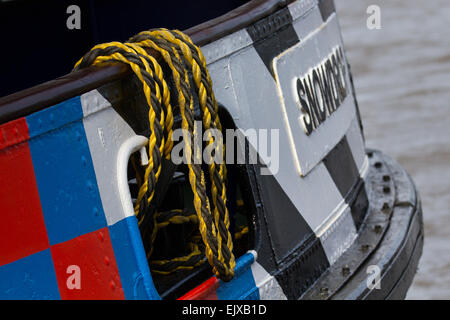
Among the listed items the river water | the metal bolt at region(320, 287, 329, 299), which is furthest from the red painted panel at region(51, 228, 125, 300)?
the river water

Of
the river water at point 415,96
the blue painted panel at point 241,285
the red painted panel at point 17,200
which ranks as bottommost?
the river water at point 415,96

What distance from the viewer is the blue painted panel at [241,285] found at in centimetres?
253

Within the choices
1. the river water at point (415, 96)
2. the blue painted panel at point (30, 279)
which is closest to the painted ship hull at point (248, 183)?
the blue painted panel at point (30, 279)

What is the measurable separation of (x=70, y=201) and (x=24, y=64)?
2.82 ft

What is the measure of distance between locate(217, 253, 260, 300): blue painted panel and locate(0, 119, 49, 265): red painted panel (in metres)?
0.66

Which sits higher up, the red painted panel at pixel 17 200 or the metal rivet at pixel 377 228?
the red painted panel at pixel 17 200

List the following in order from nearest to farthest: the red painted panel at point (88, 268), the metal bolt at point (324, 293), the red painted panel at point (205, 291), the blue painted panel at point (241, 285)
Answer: the red painted panel at point (88, 268) < the red painted panel at point (205, 291) < the blue painted panel at point (241, 285) < the metal bolt at point (324, 293)

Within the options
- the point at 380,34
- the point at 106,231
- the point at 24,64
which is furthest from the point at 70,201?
the point at 380,34

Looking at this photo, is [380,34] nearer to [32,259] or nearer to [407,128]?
[407,128]

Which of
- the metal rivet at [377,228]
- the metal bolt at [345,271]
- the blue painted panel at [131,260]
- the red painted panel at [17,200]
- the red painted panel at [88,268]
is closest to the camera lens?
the red painted panel at [17,200]

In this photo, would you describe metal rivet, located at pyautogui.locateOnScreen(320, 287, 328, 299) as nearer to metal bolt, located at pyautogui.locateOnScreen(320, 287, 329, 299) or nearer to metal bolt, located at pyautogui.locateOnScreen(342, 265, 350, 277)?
metal bolt, located at pyautogui.locateOnScreen(320, 287, 329, 299)

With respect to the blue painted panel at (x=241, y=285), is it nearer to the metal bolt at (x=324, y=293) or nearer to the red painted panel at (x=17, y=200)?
the metal bolt at (x=324, y=293)

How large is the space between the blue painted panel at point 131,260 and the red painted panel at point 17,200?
0.74 feet
